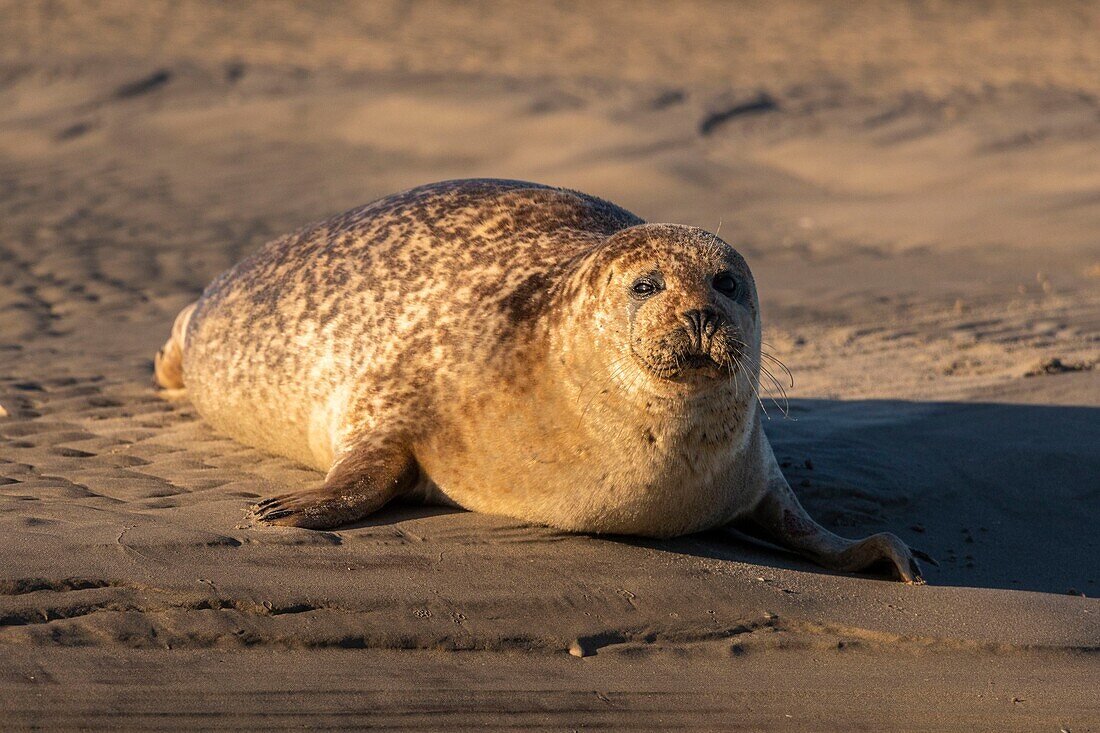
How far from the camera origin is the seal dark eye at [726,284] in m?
3.65

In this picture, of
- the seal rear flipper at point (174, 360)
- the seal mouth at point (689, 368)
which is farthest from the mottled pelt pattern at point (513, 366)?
the seal rear flipper at point (174, 360)

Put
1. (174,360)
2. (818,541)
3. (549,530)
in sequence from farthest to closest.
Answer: (174,360) < (818,541) < (549,530)

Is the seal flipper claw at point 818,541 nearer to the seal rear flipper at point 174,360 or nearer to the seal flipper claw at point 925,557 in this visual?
the seal flipper claw at point 925,557

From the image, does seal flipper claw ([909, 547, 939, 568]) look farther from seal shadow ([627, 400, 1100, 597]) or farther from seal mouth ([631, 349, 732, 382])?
seal mouth ([631, 349, 732, 382])

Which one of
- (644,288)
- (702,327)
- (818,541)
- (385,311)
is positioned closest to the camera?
(702,327)

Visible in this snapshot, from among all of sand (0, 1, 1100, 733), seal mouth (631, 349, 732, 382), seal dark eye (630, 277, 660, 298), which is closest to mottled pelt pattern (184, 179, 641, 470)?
sand (0, 1, 1100, 733)

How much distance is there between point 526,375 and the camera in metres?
3.91

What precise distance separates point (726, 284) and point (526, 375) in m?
0.62

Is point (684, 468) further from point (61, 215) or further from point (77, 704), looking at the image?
point (61, 215)

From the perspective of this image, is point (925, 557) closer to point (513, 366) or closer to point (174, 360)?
point (513, 366)

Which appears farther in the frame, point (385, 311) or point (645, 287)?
point (385, 311)

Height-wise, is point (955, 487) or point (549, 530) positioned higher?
point (955, 487)

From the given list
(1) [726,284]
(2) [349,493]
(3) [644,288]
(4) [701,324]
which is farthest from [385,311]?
(4) [701,324]

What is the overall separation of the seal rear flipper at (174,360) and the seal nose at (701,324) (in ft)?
9.54
